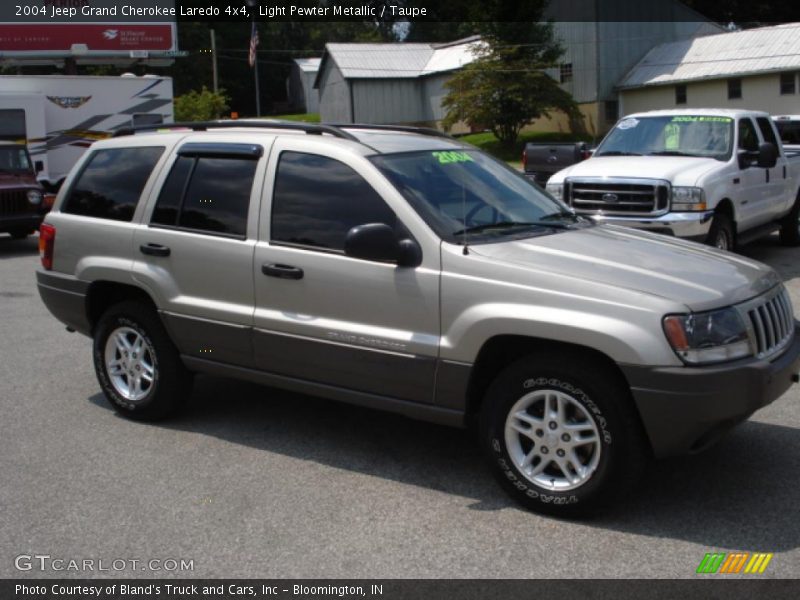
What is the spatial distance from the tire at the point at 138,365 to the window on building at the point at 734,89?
134 ft

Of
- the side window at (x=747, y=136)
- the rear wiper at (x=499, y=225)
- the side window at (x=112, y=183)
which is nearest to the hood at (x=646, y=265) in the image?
the rear wiper at (x=499, y=225)

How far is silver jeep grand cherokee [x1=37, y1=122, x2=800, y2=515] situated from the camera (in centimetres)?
437

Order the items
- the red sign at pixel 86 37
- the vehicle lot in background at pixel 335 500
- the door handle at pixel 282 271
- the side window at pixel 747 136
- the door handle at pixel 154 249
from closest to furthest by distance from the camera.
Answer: the vehicle lot in background at pixel 335 500, the door handle at pixel 282 271, the door handle at pixel 154 249, the side window at pixel 747 136, the red sign at pixel 86 37

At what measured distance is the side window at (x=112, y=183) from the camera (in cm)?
623

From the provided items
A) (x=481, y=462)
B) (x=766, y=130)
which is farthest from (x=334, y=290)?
(x=766, y=130)

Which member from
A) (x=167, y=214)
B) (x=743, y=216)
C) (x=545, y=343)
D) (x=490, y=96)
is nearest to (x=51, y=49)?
(x=490, y=96)

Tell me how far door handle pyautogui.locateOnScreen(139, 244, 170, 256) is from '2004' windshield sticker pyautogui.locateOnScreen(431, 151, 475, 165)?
1.79 meters

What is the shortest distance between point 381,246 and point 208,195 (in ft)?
5.01

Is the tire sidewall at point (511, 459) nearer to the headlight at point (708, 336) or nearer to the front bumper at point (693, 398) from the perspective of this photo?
the front bumper at point (693, 398)

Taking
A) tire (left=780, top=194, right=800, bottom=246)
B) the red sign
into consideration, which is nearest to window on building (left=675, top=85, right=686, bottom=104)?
the red sign

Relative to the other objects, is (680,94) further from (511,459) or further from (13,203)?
(511,459)

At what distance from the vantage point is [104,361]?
639cm

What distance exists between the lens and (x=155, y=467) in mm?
5418

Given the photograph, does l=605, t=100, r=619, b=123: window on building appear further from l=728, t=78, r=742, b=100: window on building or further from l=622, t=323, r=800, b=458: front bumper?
l=622, t=323, r=800, b=458: front bumper
